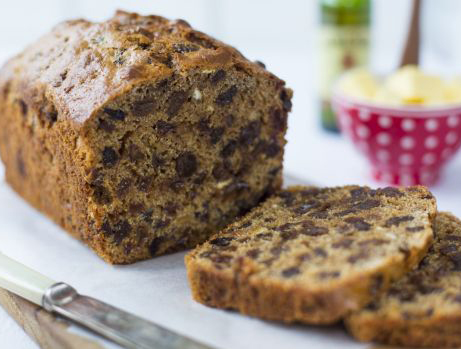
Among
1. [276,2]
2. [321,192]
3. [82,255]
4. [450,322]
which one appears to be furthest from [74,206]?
[276,2]

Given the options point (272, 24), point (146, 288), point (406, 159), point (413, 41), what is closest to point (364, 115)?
point (406, 159)

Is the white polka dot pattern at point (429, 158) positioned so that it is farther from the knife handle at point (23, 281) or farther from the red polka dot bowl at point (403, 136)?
the knife handle at point (23, 281)

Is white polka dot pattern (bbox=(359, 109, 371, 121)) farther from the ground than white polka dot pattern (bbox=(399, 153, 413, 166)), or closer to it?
farther from the ground

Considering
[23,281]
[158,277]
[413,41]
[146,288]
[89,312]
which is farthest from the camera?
[413,41]

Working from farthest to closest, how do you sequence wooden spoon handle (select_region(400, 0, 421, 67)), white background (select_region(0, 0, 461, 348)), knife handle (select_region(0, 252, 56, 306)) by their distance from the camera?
1. white background (select_region(0, 0, 461, 348))
2. wooden spoon handle (select_region(400, 0, 421, 67))
3. knife handle (select_region(0, 252, 56, 306))

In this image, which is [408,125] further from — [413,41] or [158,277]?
[158,277]

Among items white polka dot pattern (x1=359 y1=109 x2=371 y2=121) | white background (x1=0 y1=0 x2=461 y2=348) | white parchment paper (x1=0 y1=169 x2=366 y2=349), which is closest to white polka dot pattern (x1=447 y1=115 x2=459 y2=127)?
white polka dot pattern (x1=359 y1=109 x2=371 y2=121)

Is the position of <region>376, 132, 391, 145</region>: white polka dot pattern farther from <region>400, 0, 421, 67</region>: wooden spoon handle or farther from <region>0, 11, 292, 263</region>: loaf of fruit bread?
<region>0, 11, 292, 263</region>: loaf of fruit bread
